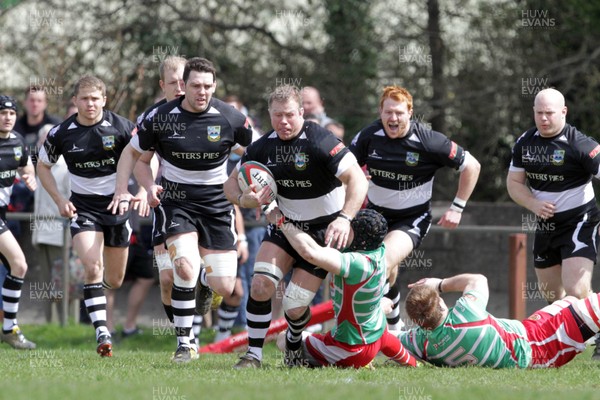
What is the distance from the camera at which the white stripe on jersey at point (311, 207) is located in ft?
29.2

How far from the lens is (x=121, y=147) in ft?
34.1

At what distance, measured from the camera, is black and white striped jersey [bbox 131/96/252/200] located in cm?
946

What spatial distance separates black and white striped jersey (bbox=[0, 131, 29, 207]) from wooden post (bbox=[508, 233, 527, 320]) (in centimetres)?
572

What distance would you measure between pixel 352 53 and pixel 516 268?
611 centimetres

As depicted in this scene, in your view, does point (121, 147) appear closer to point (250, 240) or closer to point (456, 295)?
point (250, 240)

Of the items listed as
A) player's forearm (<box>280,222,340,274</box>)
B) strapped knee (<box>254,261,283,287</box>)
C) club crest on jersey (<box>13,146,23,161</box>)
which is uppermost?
club crest on jersey (<box>13,146,23,161</box>)

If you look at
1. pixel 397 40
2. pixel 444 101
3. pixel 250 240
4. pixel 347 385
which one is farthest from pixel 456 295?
pixel 347 385

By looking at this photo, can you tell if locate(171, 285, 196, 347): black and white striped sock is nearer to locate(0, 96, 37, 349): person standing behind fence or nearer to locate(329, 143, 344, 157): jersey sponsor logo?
locate(329, 143, 344, 157): jersey sponsor logo

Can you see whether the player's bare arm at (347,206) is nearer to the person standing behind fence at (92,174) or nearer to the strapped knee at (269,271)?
the strapped knee at (269,271)

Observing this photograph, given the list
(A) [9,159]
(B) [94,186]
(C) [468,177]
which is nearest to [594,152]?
(C) [468,177]

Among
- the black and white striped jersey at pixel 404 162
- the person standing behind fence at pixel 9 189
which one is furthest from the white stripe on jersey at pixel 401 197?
the person standing behind fence at pixel 9 189

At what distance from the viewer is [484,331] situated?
27.7ft

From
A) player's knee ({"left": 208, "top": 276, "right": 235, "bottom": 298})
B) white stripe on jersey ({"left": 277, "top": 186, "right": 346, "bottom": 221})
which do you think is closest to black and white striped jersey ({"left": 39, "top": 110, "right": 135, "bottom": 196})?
player's knee ({"left": 208, "top": 276, "right": 235, "bottom": 298})

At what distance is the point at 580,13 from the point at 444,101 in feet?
8.09
